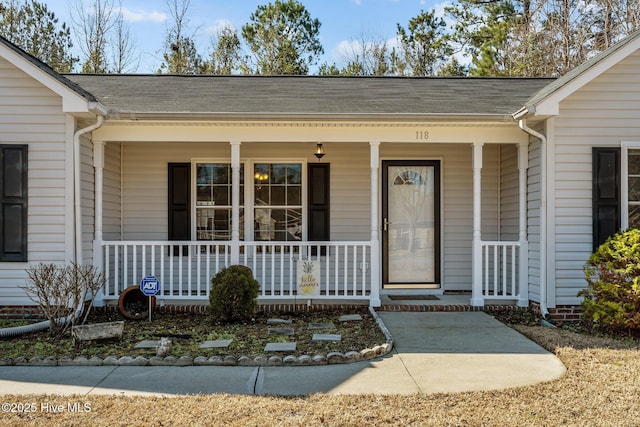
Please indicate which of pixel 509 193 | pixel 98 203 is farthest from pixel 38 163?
pixel 509 193

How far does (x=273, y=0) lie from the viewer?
22.7m


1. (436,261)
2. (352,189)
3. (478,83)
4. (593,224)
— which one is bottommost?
(436,261)

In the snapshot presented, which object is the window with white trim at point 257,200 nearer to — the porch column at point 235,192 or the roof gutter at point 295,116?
the porch column at point 235,192

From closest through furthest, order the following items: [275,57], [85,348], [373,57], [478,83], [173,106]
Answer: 1. [85,348]
2. [173,106]
3. [478,83]
4. [275,57]
5. [373,57]

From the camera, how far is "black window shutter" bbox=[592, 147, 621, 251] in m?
6.92

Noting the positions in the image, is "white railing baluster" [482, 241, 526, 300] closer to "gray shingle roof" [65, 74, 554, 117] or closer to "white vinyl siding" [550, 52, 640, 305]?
"white vinyl siding" [550, 52, 640, 305]

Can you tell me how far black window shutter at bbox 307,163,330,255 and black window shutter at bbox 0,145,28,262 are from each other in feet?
12.9

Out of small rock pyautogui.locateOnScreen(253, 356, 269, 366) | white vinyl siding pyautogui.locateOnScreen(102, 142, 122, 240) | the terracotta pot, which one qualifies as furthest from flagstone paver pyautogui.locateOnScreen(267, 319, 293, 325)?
white vinyl siding pyautogui.locateOnScreen(102, 142, 122, 240)

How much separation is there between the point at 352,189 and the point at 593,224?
3463 millimetres

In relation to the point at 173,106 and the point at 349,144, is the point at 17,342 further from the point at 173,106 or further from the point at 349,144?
the point at 349,144

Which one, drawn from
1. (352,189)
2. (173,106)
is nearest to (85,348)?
(173,106)

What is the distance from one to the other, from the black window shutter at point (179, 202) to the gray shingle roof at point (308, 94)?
1.14 meters

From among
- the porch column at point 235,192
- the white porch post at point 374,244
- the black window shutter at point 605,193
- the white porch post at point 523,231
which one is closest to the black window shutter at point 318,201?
the white porch post at point 374,244

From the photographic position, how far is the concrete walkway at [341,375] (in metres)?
4.28
